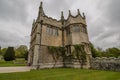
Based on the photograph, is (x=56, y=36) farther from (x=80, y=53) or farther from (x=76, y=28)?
(x=80, y=53)

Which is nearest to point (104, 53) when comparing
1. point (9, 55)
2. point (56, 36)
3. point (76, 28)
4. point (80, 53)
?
point (76, 28)

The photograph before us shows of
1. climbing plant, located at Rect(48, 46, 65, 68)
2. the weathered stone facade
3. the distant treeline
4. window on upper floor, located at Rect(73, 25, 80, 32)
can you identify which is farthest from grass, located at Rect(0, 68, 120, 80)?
the distant treeline

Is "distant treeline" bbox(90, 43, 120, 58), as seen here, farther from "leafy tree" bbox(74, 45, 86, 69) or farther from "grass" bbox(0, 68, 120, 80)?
"grass" bbox(0, 68, 120, 80)

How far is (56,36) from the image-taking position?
891 inches

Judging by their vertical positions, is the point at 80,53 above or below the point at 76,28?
below

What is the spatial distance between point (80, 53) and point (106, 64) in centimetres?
532

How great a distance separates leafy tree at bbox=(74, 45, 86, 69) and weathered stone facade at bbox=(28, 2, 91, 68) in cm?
91

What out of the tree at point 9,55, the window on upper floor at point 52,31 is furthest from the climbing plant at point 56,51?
the tree at point 9,55

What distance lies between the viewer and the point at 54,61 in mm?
20406

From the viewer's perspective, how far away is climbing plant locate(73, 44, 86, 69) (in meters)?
19.5

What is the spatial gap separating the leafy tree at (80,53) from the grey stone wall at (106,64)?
2236 mm

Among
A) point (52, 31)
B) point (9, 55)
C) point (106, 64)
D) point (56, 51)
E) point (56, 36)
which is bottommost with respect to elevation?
point (106, 64)

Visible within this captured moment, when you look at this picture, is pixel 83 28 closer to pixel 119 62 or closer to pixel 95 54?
pixel 119 62

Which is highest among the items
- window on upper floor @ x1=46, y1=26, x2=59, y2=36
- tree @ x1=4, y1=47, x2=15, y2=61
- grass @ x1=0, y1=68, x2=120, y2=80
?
window on upper floor @ x1=46, y1=26, x2=59, y2=36
